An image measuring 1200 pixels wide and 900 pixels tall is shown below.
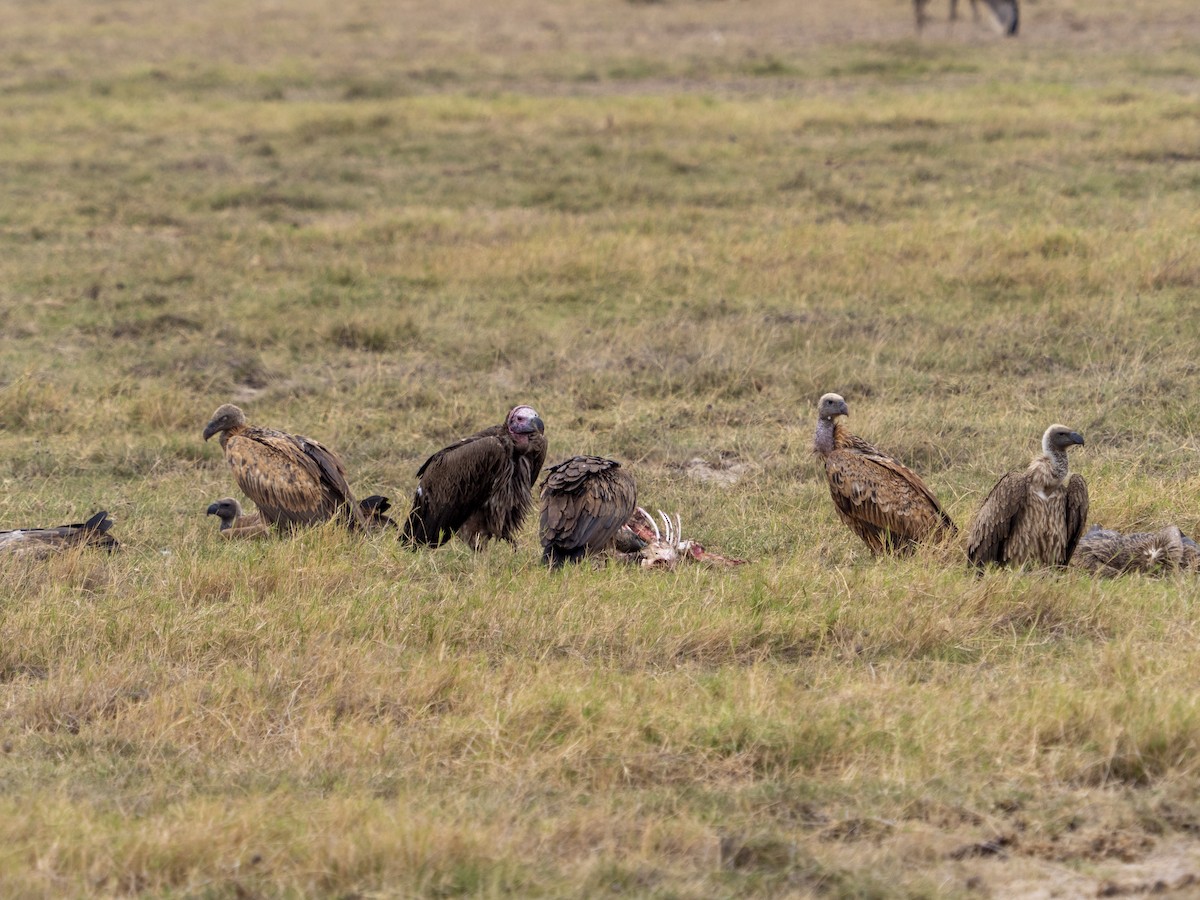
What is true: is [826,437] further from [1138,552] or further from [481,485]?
[481,485]

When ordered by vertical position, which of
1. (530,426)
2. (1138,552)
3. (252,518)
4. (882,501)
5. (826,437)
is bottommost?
(252,518)

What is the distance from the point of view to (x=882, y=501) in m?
6.03

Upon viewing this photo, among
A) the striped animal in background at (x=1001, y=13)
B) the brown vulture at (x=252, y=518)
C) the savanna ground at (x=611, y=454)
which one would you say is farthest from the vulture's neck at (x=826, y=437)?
the striped animal in background at (x=1001, y=13)

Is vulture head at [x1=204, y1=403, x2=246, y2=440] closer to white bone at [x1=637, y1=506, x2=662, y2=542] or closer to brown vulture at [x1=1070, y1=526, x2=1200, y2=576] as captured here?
white bone at [x1=637, y1=506, x2=662, y2=542]

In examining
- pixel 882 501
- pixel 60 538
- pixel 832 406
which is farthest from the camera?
pixel 832 406

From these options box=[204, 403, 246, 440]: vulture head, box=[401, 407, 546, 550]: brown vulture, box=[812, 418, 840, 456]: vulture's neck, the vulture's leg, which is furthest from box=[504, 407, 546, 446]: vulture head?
box=[204, 403, 246, 440]: vulture head

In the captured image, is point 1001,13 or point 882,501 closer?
point 882,501

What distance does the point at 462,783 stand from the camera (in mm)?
3992

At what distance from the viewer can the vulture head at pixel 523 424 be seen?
20.6 ft

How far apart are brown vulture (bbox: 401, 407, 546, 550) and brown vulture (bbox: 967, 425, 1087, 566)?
186 centimetres

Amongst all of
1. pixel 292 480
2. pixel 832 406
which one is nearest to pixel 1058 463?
pixel 832 406

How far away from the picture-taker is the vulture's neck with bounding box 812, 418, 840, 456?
21.0 ft

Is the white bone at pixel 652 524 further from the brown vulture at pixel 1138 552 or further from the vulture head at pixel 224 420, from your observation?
the vulture head at pixel 224 420

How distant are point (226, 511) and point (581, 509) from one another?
2010mm
